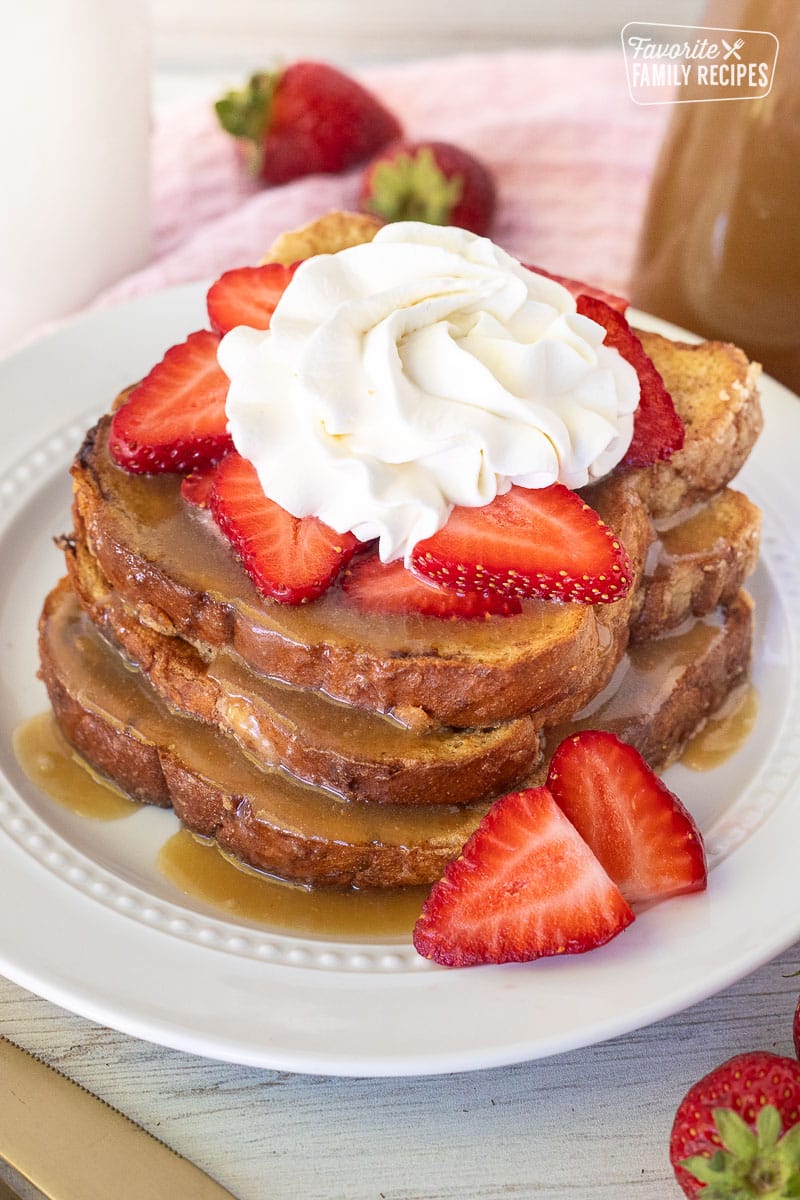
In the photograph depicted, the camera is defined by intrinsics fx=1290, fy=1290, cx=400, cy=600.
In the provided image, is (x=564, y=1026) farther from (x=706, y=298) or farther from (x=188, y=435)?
(x=706, y=298)

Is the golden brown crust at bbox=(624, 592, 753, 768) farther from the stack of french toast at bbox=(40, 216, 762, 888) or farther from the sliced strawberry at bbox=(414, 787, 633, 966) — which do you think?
the sliced strawberry at bbox=(414, 787, 633, 966)

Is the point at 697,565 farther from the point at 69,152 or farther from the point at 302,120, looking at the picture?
the point at 302,120

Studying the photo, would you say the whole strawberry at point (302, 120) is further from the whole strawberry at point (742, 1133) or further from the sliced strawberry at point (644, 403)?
the whole strawberry at point (742, 1133)

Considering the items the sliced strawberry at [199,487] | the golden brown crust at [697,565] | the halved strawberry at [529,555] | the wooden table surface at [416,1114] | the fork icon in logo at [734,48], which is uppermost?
the fork icon in logo at [734,48]

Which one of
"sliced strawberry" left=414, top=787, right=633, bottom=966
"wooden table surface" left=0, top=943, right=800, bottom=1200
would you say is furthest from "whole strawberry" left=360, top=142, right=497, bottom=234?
"wooden table surface" left=0, top=943, right=800, bottom=1200

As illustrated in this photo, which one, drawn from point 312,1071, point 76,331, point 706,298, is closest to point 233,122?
point 76,331

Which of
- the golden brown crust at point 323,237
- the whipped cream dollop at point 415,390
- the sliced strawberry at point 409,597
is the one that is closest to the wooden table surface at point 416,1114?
the sliced strawberry at point 409,597

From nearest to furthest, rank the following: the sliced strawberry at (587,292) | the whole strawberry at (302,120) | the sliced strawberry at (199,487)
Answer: the sliced strawberry at (199,487) → the sliced strawberry at (587,292) → the whole strawberry at (302,120)
